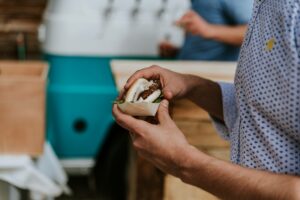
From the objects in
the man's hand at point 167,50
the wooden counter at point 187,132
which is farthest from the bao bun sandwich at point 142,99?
the man's hand at point 167,50

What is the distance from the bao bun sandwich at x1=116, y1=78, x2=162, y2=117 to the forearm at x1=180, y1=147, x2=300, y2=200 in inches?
4.9

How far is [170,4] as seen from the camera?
2.13 meters

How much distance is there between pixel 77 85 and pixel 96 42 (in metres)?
0.22

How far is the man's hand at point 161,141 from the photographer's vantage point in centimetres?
76

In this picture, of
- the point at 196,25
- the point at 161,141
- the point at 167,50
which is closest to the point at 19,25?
the point at 167,50

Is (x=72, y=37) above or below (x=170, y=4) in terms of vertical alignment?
below

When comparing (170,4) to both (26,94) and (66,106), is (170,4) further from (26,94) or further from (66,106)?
(26,94)

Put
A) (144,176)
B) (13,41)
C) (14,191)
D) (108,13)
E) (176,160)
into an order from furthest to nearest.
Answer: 1. (13,41)
2. (108,13)
3. (14,191)
4. (144,176)
5. (176,160)

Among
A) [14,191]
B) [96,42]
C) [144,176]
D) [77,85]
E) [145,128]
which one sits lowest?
[14,191]

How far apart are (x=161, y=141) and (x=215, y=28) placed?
1.09 metres

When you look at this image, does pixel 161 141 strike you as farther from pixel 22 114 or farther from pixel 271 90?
pixel 22 114

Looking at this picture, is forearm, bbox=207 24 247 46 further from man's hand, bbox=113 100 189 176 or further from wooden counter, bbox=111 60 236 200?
man's hand, bbox=113 100 189 176

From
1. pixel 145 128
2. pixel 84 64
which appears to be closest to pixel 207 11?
pixel 84 64

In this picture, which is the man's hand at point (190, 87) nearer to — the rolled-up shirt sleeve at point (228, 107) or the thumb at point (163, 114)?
the rolled-up shirt sleeve at point (228, 107)
